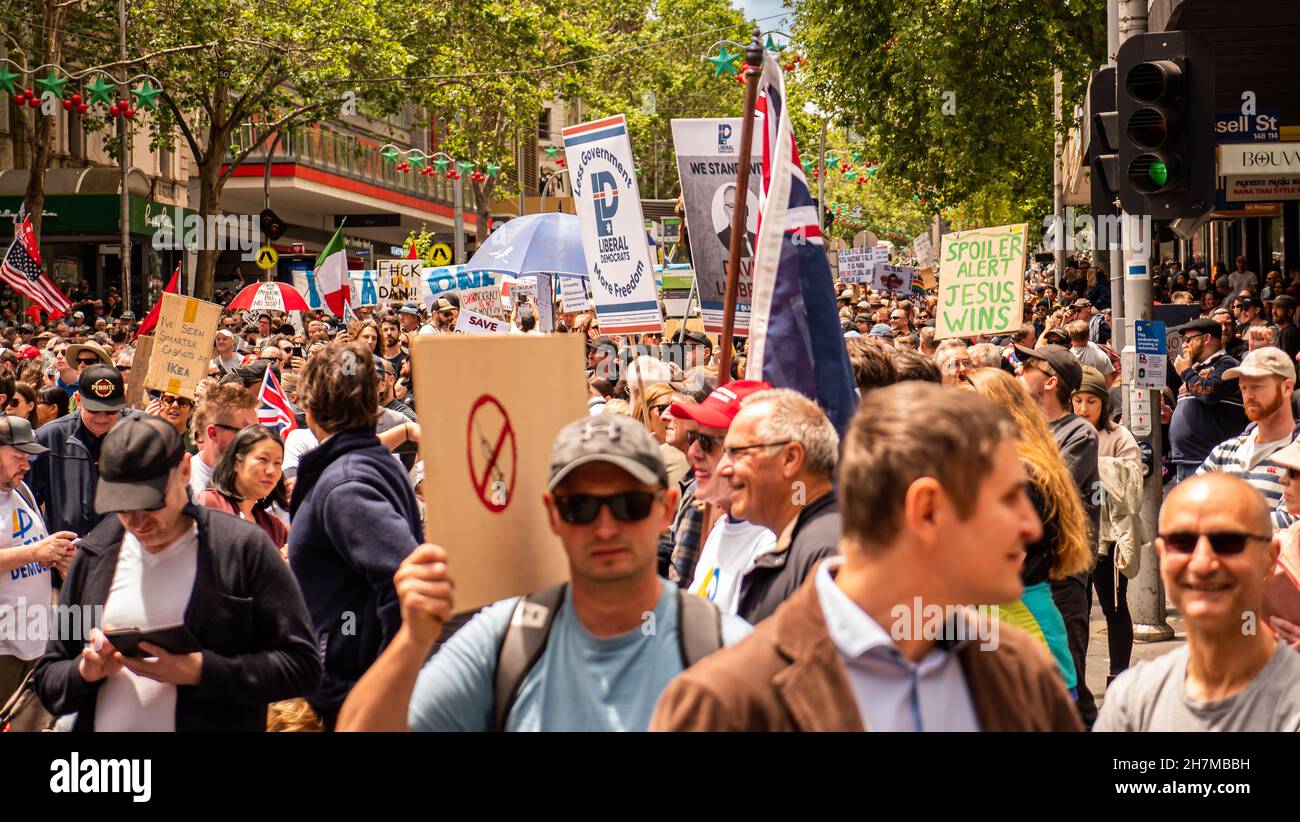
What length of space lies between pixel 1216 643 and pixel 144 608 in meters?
2.56

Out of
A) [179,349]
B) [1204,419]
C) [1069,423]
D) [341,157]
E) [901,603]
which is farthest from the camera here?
[341,157]

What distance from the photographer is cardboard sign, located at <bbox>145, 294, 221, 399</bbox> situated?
1062cm

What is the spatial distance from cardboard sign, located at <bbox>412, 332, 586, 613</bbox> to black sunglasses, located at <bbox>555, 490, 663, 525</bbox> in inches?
9.6

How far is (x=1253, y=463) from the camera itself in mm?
7059

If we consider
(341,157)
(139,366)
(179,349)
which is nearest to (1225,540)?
(179,349)

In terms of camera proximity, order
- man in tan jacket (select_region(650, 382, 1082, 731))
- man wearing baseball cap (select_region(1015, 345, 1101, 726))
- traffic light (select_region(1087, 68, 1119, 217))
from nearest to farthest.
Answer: man in tan jacket (select_region(650, 382, 1082, 731))
man wearing baseball cap (select_region(1015, 345, 1101, 726))
traffic light (select_region(1087, 68, 1119, 217))

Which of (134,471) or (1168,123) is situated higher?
(1168,123)

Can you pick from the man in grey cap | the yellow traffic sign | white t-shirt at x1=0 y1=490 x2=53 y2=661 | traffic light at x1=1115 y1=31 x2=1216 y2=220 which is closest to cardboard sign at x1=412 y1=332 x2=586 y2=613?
the man in grey cap

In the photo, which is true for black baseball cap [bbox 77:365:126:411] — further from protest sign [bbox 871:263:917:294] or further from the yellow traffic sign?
protest sign [bbox 871:263:917:294]

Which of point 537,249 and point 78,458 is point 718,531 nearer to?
point 78,458

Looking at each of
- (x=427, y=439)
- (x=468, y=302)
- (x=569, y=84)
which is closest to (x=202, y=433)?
(x=427, y=439)

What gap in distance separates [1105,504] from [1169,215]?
6.84ft

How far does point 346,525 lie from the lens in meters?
4.72

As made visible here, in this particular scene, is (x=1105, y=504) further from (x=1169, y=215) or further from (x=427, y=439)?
(x=427, y=439)
